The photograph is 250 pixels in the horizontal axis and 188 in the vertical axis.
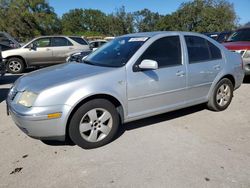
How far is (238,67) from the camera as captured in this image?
5.43 meters

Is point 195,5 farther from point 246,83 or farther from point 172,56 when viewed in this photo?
point 172,56

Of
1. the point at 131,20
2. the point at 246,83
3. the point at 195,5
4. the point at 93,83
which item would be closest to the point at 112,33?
the point at 131,20

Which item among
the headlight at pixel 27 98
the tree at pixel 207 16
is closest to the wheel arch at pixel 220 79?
the headlight at pixel 27 98

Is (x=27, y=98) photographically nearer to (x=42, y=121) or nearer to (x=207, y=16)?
(x=42, y=121)

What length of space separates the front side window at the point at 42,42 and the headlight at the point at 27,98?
27.7ft

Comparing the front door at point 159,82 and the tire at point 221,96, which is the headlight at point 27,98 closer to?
the front door at point 159,82

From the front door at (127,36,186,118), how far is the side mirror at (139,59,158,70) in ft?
0.34

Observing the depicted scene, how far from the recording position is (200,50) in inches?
188

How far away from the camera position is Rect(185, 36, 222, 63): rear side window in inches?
182

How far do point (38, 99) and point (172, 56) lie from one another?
2.21m

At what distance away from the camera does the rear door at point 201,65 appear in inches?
180

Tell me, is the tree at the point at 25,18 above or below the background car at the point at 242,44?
above

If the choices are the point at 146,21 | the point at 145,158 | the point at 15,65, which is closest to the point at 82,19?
the point at 146,21

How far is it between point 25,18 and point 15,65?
38437 millimetres
